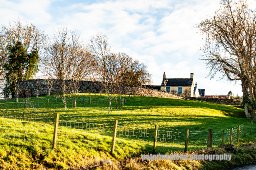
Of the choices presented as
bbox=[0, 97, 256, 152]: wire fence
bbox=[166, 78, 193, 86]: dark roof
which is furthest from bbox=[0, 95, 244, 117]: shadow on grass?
bbox=[166, 78, 193, 86]: dark roof

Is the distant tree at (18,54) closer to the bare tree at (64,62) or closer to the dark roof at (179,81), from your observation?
the bare tree at (64,62)

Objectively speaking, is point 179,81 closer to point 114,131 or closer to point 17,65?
point 17,65

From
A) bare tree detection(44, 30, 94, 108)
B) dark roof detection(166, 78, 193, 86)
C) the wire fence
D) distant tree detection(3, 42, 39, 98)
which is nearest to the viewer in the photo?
the wire fence

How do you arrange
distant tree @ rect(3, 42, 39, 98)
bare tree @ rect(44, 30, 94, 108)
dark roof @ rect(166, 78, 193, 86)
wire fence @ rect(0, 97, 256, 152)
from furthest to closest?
1. dark roof @ rect(166, 78, 193, 86)
2. distant tree @ rect(3, 42, 39, 98)
3. bare tree @ rect(44, 30, 94, 108)
4. wire fence @ rect(0, 97, 256, 152)

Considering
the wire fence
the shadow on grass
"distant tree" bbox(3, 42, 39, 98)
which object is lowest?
the wire fence

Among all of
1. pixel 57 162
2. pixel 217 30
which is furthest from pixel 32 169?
pixel 217 30

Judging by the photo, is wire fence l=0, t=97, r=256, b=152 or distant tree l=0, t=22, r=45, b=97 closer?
wire fence l=0, t=97, r=256, b=152

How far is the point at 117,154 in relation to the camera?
18625 mm

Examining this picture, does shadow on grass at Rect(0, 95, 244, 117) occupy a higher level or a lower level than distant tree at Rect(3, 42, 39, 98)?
lower

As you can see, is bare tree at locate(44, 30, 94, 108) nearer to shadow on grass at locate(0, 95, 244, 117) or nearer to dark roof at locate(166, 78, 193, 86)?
shadow on grass at locate(0, 95, 244, 117)

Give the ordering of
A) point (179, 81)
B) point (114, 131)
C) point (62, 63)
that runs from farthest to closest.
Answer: point (179, 81), point (62, 63), point (114, 131)

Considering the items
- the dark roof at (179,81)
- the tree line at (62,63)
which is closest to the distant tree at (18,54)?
the tree line at (62,63)

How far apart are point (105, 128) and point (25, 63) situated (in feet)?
144

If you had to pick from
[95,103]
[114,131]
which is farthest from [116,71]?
[114,131]
